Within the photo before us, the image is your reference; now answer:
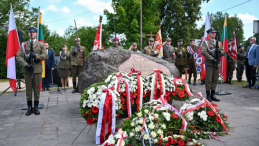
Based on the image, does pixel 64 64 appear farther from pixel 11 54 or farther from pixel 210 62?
pixel 210 62

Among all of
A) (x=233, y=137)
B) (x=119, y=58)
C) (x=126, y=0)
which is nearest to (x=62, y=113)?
(x=119, y=58)

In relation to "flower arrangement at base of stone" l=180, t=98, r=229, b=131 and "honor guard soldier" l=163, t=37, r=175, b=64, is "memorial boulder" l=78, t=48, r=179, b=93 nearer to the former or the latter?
"flower arrangement at base of stone" l=180, t=98, r=229, b=131

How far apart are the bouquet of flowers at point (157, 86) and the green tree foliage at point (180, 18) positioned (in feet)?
68.7

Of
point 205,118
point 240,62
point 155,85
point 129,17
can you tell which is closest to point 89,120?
point 155,85

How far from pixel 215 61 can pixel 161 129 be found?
4.15 m

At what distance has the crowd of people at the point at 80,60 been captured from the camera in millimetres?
5562

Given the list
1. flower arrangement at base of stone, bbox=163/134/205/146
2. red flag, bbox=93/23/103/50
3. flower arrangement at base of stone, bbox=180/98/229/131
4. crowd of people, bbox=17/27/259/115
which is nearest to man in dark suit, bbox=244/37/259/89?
crowd of people, bbox=17/27/259/115

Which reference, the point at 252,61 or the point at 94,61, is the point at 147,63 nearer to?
the point at 94,61

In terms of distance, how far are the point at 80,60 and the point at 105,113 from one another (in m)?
5.60

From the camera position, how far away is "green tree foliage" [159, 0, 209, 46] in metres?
24.7

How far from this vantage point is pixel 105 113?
11.9 feet

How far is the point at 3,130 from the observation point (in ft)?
14.4

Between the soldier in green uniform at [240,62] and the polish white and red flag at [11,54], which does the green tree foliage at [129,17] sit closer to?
the soldier in green uniform at [240,62]

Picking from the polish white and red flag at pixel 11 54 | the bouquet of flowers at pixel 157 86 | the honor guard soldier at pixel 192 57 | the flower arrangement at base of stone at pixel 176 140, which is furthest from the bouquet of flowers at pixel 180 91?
the honor guard soldier at pixel 192 57
